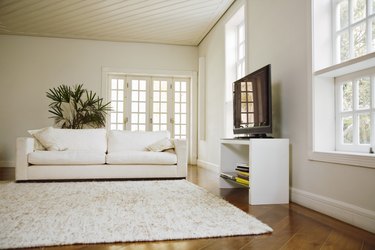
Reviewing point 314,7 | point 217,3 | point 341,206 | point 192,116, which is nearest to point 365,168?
point 341,206

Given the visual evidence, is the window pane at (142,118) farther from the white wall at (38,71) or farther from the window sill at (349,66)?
the window sill at (349,66)

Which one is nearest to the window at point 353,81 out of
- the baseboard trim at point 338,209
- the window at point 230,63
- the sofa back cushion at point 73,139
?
the baseboard trim at point 338,209

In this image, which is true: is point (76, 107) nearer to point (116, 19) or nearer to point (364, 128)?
point (116, 19)

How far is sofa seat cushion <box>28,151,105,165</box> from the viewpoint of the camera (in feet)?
13.5

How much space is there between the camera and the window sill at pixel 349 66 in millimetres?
2111

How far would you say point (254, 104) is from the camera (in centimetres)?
342

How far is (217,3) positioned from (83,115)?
349 cm

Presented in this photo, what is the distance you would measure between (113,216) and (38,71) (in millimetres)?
5377

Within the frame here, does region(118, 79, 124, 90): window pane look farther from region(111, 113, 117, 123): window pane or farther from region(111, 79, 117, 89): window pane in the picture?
region(111, 113, 117, 123): window pane

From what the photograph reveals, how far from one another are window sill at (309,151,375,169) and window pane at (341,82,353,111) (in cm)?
42

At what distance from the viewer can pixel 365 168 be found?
212 centimetres

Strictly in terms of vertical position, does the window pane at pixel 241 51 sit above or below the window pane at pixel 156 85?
above

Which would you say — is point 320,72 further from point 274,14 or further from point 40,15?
point 40,15

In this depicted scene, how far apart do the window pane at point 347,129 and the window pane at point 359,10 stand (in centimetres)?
79
